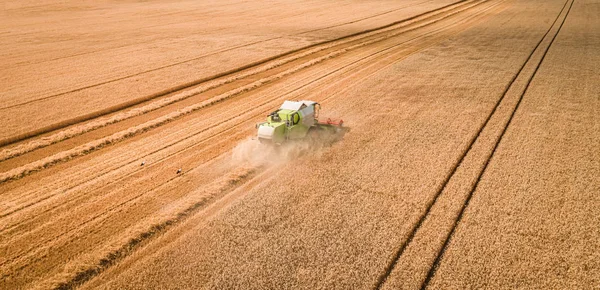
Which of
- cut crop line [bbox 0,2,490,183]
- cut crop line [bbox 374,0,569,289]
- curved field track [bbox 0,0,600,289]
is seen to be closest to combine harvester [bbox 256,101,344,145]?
curved field track [bbox 0,0,600,289]

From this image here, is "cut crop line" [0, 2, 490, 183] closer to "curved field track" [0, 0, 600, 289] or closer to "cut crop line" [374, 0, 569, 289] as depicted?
"curved field track" [0, 0, 600, 289]

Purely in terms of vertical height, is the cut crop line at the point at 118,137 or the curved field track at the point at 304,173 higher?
the cut crop line at the point at 118,137

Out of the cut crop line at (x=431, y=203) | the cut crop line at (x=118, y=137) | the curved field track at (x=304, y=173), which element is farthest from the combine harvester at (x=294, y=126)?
the cut crop line at (x=118, y=137)

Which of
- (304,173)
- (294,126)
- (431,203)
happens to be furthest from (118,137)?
(431,203)

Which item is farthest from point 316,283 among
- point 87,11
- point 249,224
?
point 87,11

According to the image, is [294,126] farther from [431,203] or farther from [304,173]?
[431,203]

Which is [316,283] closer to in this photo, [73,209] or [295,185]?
[295,185]

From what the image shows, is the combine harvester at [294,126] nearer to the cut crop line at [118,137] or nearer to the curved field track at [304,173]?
the curved field track at [304,173]
